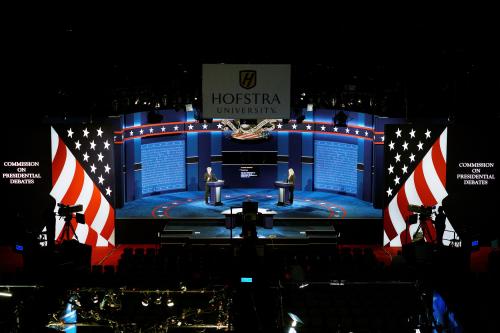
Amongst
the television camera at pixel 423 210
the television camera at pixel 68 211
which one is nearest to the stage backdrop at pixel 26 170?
the television camera at pixel 68 211

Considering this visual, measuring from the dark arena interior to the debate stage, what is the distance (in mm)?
55

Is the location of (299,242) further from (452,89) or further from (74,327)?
(74,327)

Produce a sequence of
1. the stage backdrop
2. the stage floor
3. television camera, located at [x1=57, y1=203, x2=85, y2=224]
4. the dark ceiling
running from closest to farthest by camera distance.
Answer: the dark ceiling
television camera, located at [x1=57, y1=203, x2=85, y2=224]
the stage backdrop
the stage floor

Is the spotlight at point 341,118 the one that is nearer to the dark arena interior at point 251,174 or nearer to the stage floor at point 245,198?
the dark arena interior at point 251,174

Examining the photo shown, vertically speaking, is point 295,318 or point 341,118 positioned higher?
point 341,118

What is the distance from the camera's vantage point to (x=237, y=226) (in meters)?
15.6

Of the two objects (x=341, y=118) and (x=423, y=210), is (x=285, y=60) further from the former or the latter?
(x=341, y=118)

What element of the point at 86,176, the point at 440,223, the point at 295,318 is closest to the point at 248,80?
the point at 295,318

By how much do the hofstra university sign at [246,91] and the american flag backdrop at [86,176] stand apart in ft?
14.6

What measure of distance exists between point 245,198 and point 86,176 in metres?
5.90

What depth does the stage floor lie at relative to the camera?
16.1 meters

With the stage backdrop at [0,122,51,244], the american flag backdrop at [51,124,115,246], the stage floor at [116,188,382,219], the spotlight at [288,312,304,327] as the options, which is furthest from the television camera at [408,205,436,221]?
the stage backdrop at [0,122,51,244]

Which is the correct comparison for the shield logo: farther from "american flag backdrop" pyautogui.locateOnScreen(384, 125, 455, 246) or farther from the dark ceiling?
"american flag backdrop" pyautogui.locateOnScreen(384, 125, 455, 246)

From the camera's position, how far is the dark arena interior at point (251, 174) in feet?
29.8
